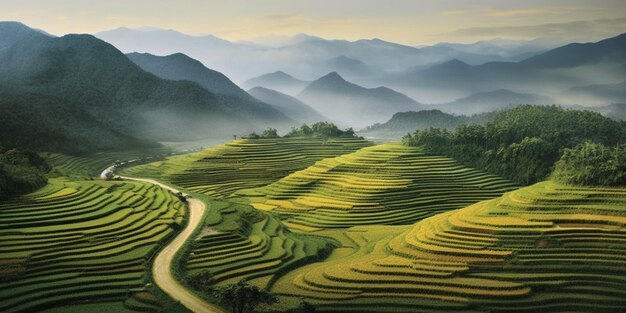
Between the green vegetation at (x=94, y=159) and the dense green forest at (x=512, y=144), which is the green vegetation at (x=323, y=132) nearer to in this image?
the green vegetation at (x=94, y=159)

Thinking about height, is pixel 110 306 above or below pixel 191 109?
below

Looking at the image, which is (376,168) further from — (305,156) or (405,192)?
(305,156)

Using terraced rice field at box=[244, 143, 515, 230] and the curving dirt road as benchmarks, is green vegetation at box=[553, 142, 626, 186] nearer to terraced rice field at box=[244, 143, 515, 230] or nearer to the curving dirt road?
terraced rice field at box=[244, 143, 515, 230]

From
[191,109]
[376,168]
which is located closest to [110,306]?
[376,168]

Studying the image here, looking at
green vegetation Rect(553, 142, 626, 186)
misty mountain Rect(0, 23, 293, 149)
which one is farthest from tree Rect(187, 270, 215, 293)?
misty mountain Rect(0, 23, 293, 149)

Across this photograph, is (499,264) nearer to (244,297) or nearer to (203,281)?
(244,297)
